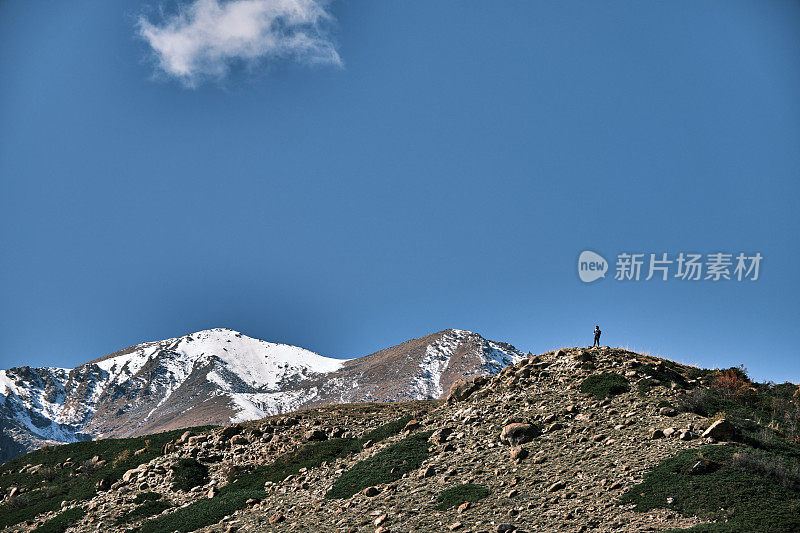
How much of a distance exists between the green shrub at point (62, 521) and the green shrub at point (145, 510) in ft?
11.2

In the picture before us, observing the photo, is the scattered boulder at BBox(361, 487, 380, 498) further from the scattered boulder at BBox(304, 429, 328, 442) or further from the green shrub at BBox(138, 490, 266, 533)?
the scattered boulder at BBox(304, 429, 328, 442)

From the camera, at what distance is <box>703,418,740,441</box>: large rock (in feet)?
65.2

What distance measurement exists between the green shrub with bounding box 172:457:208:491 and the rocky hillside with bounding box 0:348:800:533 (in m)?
0.10

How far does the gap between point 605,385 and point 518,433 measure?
20.3 feet

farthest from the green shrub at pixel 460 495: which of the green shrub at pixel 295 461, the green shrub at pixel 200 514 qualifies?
the green shrub at pixel 200 514

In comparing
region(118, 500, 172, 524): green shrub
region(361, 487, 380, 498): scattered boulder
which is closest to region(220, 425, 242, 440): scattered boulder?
region(118, 500, 172, 524): green shrub

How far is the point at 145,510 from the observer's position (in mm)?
28188

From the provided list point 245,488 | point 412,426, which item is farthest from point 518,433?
point 245,488

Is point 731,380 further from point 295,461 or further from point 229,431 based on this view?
point 229,431

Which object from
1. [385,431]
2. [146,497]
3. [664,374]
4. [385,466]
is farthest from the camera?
[385,431]

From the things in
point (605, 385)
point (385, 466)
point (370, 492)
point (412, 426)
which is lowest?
point (370, 492)

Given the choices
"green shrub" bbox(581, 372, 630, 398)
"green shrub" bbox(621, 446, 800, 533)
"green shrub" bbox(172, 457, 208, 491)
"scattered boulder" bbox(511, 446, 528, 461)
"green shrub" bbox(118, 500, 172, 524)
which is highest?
"green shrub" bbox(581, 372, 630, 398)

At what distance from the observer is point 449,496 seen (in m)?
20.8

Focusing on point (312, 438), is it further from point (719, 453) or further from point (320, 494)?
point (719, 453)
